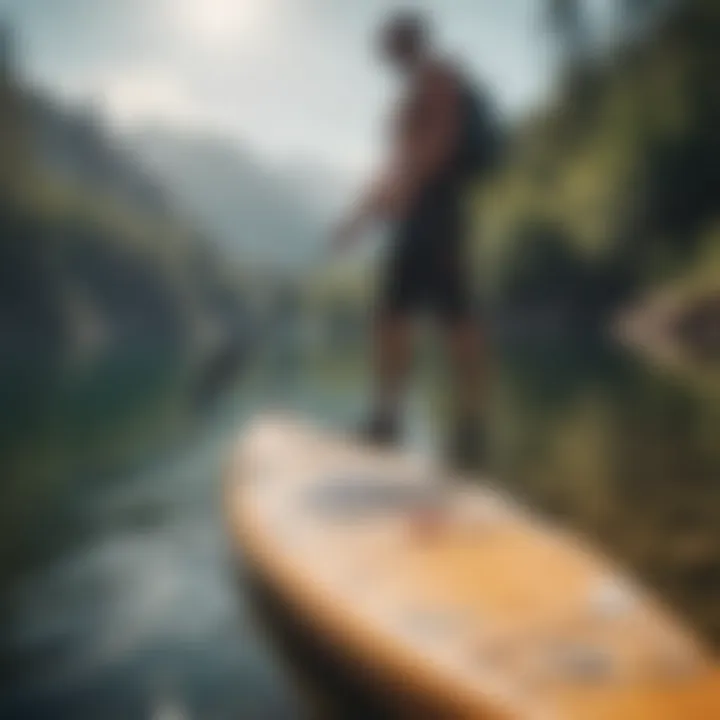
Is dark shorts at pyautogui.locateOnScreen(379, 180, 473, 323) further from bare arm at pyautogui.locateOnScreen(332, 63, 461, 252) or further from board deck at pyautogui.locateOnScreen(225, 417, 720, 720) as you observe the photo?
board deck at pyautogui.locateOnScreen(225, 417, 720, 720)

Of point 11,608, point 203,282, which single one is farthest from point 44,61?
point 11,608

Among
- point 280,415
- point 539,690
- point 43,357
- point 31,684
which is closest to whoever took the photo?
point 539,690

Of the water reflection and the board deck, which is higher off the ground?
the water reflection

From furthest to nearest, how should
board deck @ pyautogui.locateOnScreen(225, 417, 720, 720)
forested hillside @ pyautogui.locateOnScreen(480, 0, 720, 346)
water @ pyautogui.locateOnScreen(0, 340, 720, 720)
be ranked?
forested hillside @ pyautogui.locateOnScreen(480, 0, 720, 346), water @ pyautogui.locateOnScreen(0, 340, 720, 720), board deck @ pyautogui.locateOnScreen(225, 417, 720, 720)

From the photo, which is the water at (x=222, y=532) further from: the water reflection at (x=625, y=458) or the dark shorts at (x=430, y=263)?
the dark shorts at (x=430, y=263)

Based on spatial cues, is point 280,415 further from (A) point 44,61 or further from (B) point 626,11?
(B) point 626,11

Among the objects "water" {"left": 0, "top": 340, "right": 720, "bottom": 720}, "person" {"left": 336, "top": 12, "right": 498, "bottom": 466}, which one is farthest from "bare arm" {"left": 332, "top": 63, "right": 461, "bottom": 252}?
"water" {"left": 0, "top": 340, "right": 720, "bottom": 720}

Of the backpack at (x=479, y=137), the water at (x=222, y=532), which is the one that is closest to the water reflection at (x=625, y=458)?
the water at (x=222, y=532)
